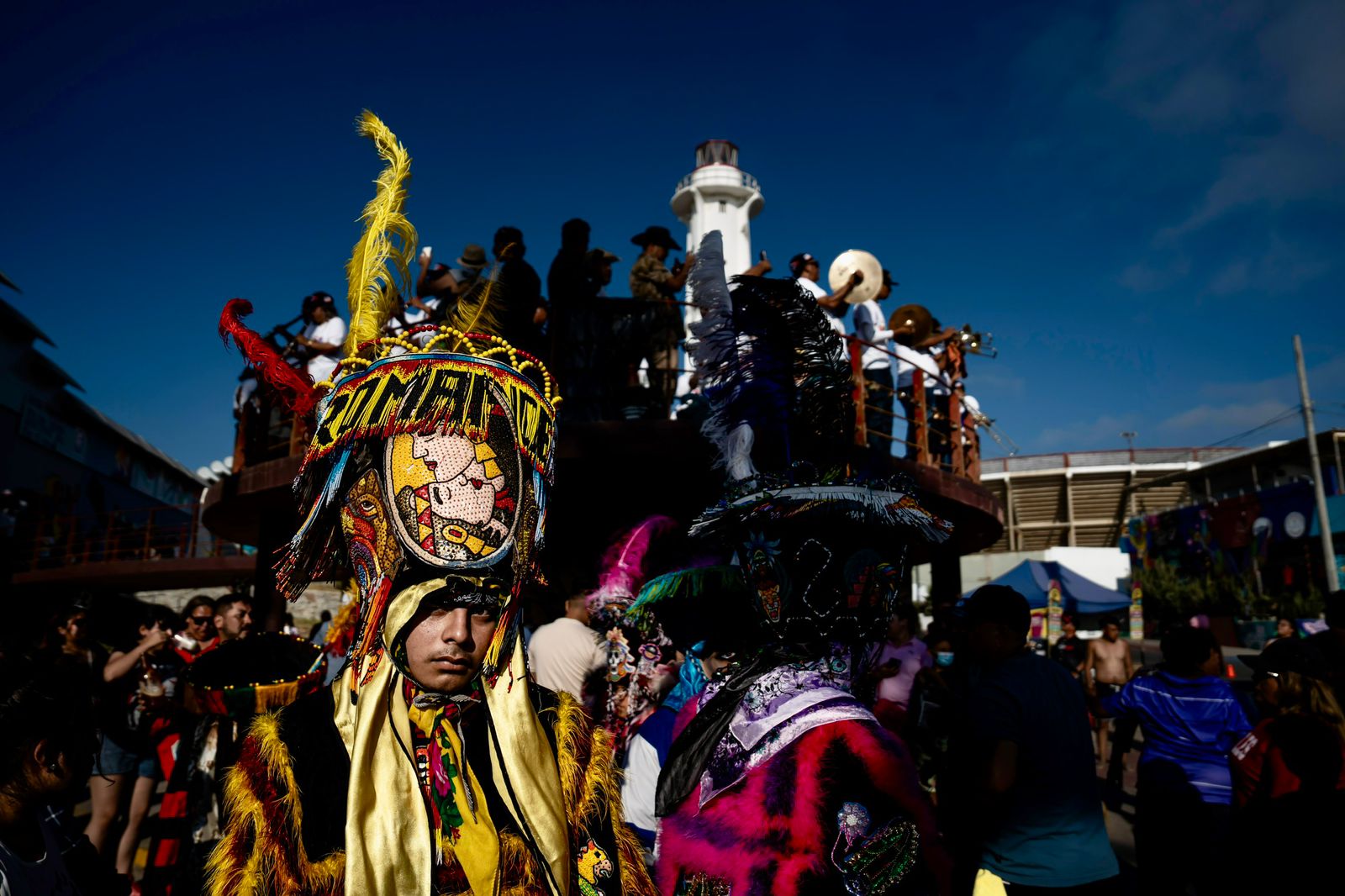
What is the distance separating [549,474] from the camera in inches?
87.2

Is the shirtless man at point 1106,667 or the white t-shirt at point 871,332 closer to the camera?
the white t-shirt at point 871,332

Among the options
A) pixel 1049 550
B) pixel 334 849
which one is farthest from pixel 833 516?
pixel 1049 550

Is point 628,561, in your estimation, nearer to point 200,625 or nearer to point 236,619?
point 236,619

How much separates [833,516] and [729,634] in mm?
572

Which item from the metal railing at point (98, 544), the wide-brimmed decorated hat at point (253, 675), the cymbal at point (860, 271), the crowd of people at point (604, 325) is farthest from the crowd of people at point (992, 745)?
the metal railing at point (98, 544)

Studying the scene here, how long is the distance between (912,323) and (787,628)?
8581 mm

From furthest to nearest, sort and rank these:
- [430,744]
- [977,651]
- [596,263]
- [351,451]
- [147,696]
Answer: [596,263]
[147,696]
[977,651]
[351,451]
[430,744]

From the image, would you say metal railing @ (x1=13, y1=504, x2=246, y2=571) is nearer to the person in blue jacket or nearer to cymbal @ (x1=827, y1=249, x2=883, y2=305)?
cymbal @ (x1=827, y1=249, x2=883, y2=305)

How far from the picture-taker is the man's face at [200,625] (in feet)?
20.1

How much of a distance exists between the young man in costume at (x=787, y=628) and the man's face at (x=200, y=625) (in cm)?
466

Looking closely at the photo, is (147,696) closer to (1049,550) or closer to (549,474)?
(549,474)

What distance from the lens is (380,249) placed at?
7.64ft

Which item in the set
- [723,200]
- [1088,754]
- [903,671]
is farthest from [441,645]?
[723,200]

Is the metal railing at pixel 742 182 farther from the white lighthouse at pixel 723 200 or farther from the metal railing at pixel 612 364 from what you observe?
the metal railing at pixel 612 364
